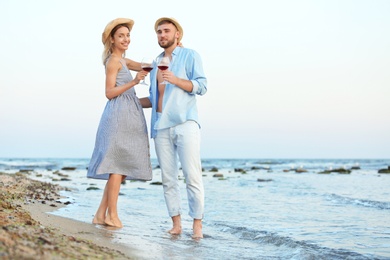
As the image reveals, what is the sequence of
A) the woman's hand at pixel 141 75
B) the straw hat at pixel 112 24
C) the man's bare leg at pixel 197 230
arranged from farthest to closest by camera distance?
1. the straw hat at pixel 112 24
2. the man's bare leg at pixel 197 230
3. the woman's hand at pixel 141 75

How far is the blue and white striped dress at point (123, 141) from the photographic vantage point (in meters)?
6.09

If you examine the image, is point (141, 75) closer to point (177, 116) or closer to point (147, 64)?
point (147, 64)

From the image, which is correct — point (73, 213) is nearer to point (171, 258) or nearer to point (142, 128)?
point (142, 128)

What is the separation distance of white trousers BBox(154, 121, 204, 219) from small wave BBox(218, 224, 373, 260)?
2.99 ft

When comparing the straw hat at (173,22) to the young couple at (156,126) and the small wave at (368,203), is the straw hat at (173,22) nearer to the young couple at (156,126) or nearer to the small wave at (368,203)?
the young couple at (156,126)

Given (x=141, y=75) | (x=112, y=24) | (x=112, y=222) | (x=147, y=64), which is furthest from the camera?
(x=112, y=222)

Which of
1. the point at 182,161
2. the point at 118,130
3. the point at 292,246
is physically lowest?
the point at 292,246

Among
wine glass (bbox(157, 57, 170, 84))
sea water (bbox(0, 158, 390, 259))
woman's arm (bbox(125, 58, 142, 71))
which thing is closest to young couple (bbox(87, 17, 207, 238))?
woman's arm (bbox(125, 58, 142, 71))

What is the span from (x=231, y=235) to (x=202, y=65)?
2230 millimetres

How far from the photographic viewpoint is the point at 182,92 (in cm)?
584

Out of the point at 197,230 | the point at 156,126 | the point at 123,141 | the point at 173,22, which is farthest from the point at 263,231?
the point at 173,22

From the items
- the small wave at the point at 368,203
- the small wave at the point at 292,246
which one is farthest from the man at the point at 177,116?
the small wave at the point at 368,203

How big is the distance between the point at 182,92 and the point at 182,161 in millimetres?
783

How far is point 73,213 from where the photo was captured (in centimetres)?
770
